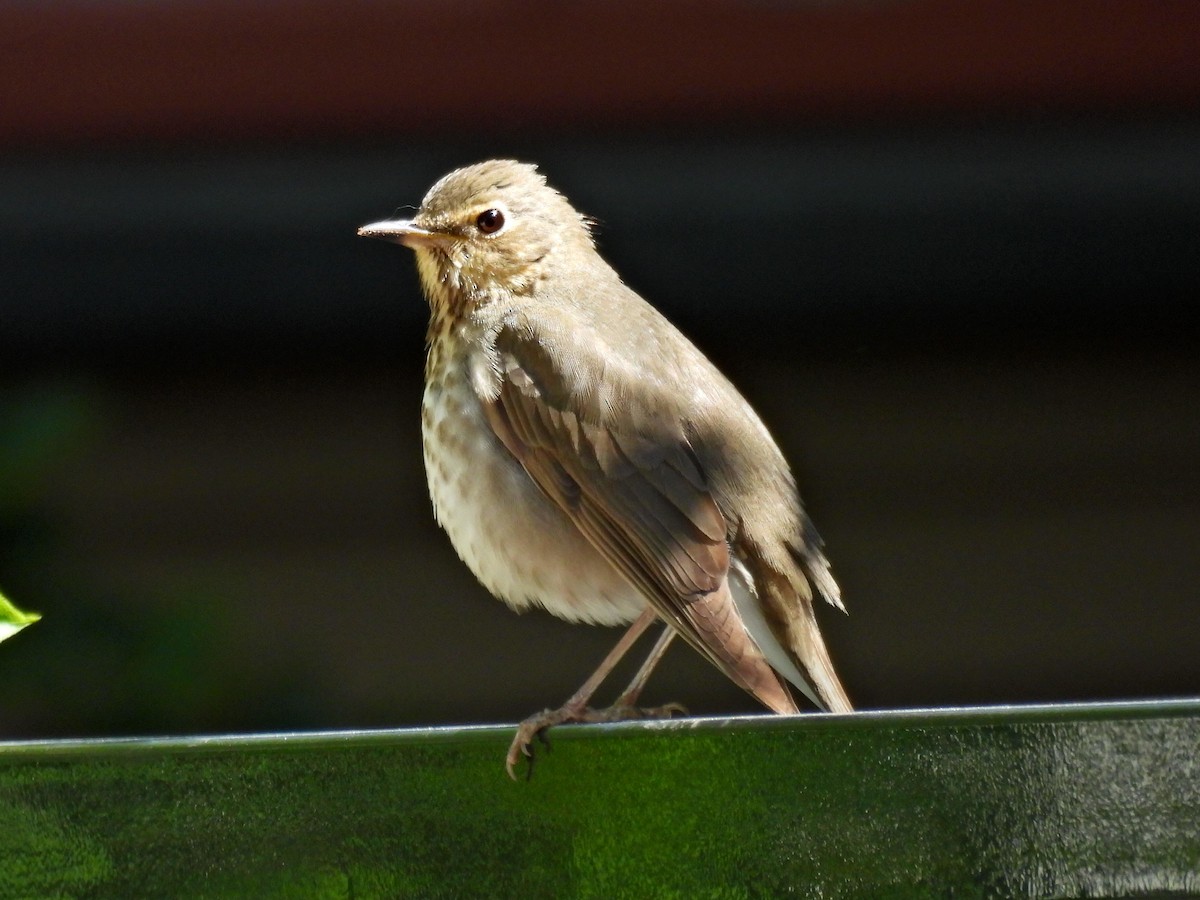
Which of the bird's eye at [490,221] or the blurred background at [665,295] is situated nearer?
the bird's eye at [490,221]

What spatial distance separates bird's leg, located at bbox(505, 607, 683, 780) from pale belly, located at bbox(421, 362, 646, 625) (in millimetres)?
82

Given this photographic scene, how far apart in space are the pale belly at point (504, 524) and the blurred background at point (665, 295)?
60.0 inches

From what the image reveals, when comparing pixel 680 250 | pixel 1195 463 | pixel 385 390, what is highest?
pixel 680 250

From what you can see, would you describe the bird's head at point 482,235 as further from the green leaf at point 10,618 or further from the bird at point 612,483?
the green leaf at point 10,618

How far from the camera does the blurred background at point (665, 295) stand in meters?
5.52

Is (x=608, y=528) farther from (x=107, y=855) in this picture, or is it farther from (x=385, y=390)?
(x=385, y=390)

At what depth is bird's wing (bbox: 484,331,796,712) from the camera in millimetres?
3059

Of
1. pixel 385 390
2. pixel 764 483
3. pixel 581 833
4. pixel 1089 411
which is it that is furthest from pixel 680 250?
pixel 581 833

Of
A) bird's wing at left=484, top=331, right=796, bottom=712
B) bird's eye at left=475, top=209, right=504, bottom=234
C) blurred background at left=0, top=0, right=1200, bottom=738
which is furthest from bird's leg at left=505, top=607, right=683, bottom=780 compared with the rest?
blurred background at left=0, top=0, right=1200, bottom=738

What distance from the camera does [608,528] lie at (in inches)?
127

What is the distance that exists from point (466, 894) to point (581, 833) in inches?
6.2

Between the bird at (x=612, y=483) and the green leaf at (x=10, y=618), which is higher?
the green leaf at (x=10, y=618)

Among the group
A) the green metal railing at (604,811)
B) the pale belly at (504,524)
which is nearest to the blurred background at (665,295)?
the pale belly at (504,524)

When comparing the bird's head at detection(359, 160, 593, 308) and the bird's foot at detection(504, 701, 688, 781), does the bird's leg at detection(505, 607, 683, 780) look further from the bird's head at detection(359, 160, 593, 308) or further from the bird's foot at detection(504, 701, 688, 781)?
the bird's head at detection(359, 160, 593, 308)
